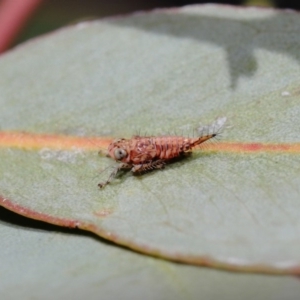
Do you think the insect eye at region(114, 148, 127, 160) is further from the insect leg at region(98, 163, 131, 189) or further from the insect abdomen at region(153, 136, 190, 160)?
the insect abdomen at region(153, 136, 190, 160)

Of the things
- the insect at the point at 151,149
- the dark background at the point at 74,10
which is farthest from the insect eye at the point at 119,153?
the dark background at the point at 74,10

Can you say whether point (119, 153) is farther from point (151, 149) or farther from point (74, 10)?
point (74, 10)

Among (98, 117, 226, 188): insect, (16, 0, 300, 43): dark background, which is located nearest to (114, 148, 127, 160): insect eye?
(98, 117, 226, 188): insect

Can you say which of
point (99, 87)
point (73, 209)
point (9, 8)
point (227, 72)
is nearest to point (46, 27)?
point (9, 8)

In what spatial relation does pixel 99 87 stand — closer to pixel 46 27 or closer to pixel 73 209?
pixel 73 209

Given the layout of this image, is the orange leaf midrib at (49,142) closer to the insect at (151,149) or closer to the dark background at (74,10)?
the insect at (151,149)

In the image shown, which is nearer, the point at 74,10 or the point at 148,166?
the point at 148,166

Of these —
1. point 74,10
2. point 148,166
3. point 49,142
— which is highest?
point 49,142

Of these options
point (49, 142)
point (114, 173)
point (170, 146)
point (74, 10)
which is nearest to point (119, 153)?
point (114, 173)
